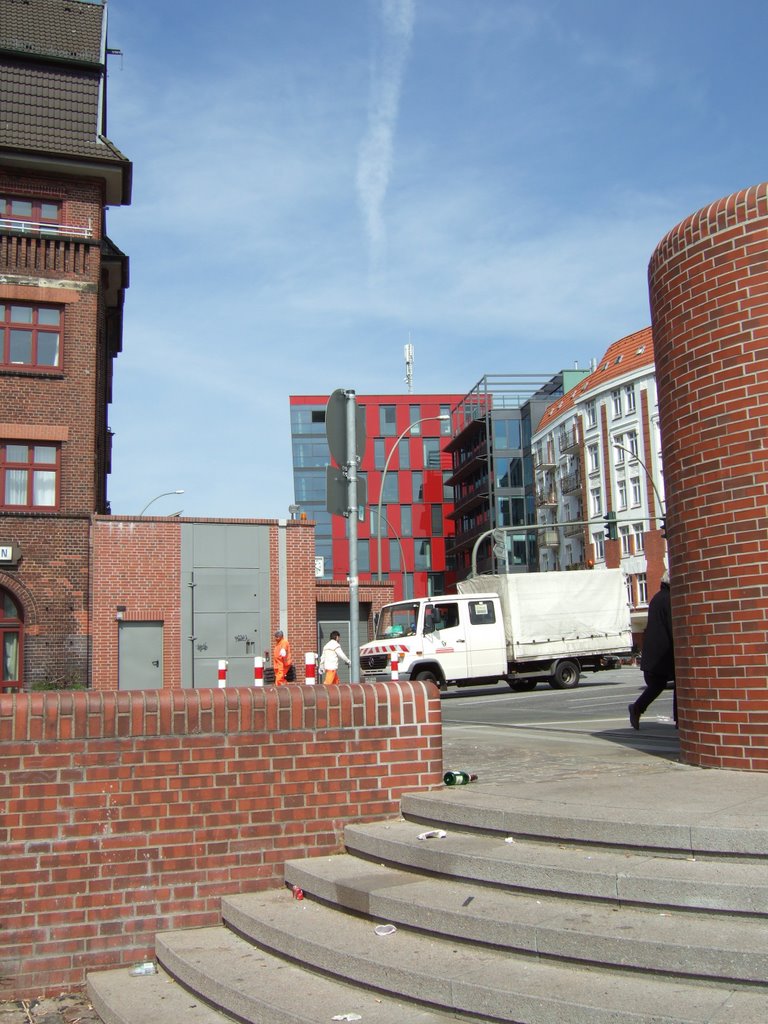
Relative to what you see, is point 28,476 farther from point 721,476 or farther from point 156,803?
point 721,476

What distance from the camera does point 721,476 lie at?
6.62 meters

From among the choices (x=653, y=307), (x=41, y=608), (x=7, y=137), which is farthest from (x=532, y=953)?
(x=7, y=137)

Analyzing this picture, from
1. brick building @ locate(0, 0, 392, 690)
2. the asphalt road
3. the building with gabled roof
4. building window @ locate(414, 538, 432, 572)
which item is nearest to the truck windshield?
brick building @ locate(0, 0, 392, 690)

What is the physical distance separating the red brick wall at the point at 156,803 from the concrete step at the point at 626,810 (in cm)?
Result: 59

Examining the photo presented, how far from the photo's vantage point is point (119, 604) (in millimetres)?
26156

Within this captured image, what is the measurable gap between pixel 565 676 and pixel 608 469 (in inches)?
1481

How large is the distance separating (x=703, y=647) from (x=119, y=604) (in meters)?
21.6

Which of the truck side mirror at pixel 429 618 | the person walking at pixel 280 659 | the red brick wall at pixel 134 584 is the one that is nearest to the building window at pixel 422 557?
the red brick wall at pixel 134 584

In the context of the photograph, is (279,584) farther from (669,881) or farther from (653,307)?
(669,881)

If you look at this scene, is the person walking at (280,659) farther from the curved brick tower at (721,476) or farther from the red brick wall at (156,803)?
the red brick wall at (156,803)

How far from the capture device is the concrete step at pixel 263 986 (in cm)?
418

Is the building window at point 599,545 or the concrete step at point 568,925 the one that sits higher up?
the building window at point 599,545

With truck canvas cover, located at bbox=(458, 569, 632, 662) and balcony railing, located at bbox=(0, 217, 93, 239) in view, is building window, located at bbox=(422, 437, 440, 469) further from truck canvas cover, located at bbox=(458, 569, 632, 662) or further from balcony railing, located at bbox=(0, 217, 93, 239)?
balcony railing, located at bbox=(0, 217, 93, 239)

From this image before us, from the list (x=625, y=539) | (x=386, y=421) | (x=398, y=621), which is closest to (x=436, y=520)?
(x=386, y=421)
